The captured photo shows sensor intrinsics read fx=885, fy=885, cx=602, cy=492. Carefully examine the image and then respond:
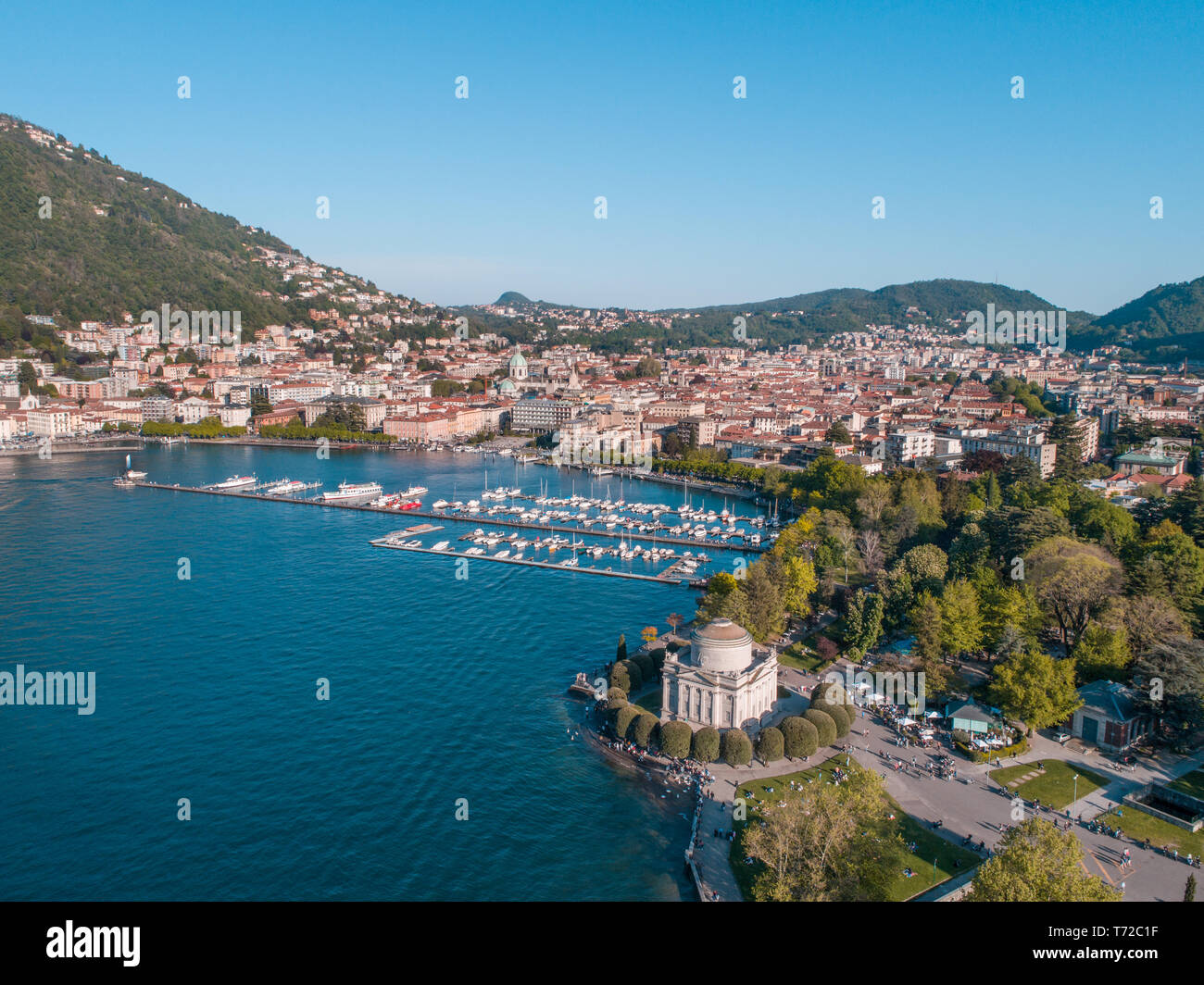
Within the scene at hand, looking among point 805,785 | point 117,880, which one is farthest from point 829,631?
point 117,880

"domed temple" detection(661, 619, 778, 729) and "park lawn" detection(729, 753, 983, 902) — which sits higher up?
"domed temple" detection(661, 619, 778, 729)

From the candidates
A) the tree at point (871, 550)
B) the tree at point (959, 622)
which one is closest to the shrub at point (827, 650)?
the tree at point (959, 622)

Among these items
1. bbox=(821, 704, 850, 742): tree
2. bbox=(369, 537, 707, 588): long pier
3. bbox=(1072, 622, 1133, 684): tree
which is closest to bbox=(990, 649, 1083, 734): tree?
bbox=(1072, 622, 1133, 684): tree

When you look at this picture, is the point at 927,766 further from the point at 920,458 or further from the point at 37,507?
the point at 37,507

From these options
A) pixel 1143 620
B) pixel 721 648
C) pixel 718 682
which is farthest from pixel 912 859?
pixel 1143 620

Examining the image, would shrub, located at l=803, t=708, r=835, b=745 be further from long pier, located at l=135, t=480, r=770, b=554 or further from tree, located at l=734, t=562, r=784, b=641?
long pier, located at l=135, t=480, r=770, b=554

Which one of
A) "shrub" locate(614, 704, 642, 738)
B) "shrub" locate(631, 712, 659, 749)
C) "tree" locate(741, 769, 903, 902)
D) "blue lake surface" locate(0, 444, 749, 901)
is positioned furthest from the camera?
"shrub" locate(614, 704, 642, 738)

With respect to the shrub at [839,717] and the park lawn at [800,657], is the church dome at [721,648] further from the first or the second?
the park lawn at [800,657]
